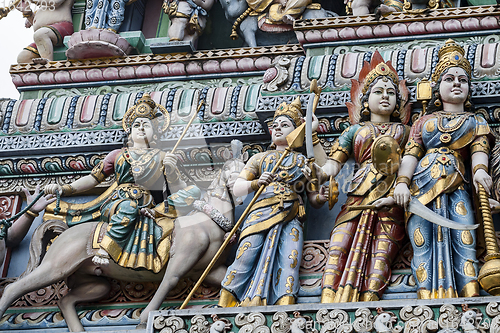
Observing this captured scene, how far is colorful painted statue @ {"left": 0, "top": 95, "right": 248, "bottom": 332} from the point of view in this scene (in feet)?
27.6

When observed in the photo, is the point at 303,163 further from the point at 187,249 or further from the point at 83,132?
the point at 83,132

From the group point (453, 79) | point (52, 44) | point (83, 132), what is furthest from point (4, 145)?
point (453, 79)

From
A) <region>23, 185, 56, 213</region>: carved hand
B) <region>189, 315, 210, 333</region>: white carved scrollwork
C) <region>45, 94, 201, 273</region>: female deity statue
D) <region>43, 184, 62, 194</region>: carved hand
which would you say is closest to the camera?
<region>189, 315, 210, 333</region>: white carved scrollwork

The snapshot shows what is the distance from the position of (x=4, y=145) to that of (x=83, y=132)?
0.81 metres

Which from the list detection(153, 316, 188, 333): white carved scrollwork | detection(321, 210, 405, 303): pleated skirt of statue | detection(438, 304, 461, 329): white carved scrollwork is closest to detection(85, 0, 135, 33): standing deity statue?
detection(321, 210, 405, 303): pleated skirt of statue

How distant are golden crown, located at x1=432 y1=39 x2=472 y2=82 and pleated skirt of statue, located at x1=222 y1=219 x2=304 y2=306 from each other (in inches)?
74.0

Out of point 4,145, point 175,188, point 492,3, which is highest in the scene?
point 492,3

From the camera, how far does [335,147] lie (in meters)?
8.73

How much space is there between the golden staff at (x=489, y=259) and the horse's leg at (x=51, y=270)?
3262 millimetres

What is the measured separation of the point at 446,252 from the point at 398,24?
2.97 metres

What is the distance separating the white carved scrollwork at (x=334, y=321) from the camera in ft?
23.9

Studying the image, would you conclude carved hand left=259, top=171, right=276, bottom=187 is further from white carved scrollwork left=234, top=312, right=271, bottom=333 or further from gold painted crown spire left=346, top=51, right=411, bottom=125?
white carved scrollwork left=234, top=312, right=271, bottom=333

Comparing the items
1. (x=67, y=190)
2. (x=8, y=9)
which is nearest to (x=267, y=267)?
(x=67, y=190)

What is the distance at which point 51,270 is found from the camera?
8.43 meters
